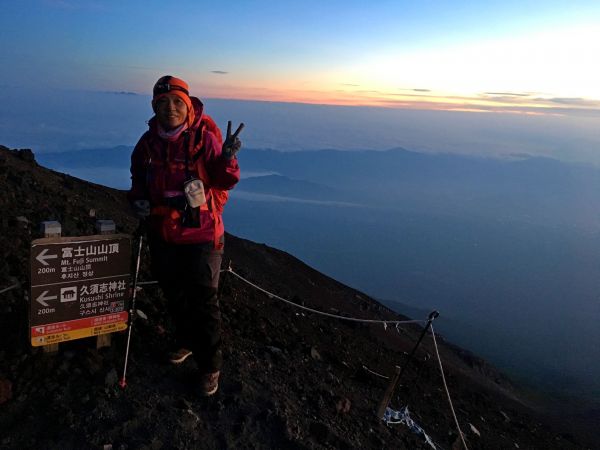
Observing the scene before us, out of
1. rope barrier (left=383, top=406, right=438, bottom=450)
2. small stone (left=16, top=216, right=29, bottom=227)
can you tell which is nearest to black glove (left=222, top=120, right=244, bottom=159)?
rope barrier (left=383, top=406, right=438, bottom=450)

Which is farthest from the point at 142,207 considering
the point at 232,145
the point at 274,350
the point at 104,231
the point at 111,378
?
the point at 274,350

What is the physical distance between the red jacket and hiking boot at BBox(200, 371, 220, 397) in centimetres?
134

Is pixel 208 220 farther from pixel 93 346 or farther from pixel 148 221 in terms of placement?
pixel 93 346

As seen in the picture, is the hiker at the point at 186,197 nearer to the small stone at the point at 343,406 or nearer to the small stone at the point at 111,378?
the small stone at the point at 111,378

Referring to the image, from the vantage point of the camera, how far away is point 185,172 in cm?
397

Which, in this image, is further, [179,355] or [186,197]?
[179,355]

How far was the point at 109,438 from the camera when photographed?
389 centimetres

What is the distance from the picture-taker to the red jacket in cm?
395

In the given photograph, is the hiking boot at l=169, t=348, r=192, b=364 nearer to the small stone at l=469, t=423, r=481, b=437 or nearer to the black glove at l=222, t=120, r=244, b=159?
the black glove at l=222, t=120, r=244, b=159

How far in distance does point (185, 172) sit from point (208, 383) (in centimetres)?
202

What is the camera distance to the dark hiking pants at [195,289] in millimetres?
4137

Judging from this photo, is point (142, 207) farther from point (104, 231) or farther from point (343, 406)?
point (343, 406)

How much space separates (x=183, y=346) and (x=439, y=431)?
4.23 meters

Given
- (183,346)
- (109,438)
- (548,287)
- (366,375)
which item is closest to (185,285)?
(183,346)
